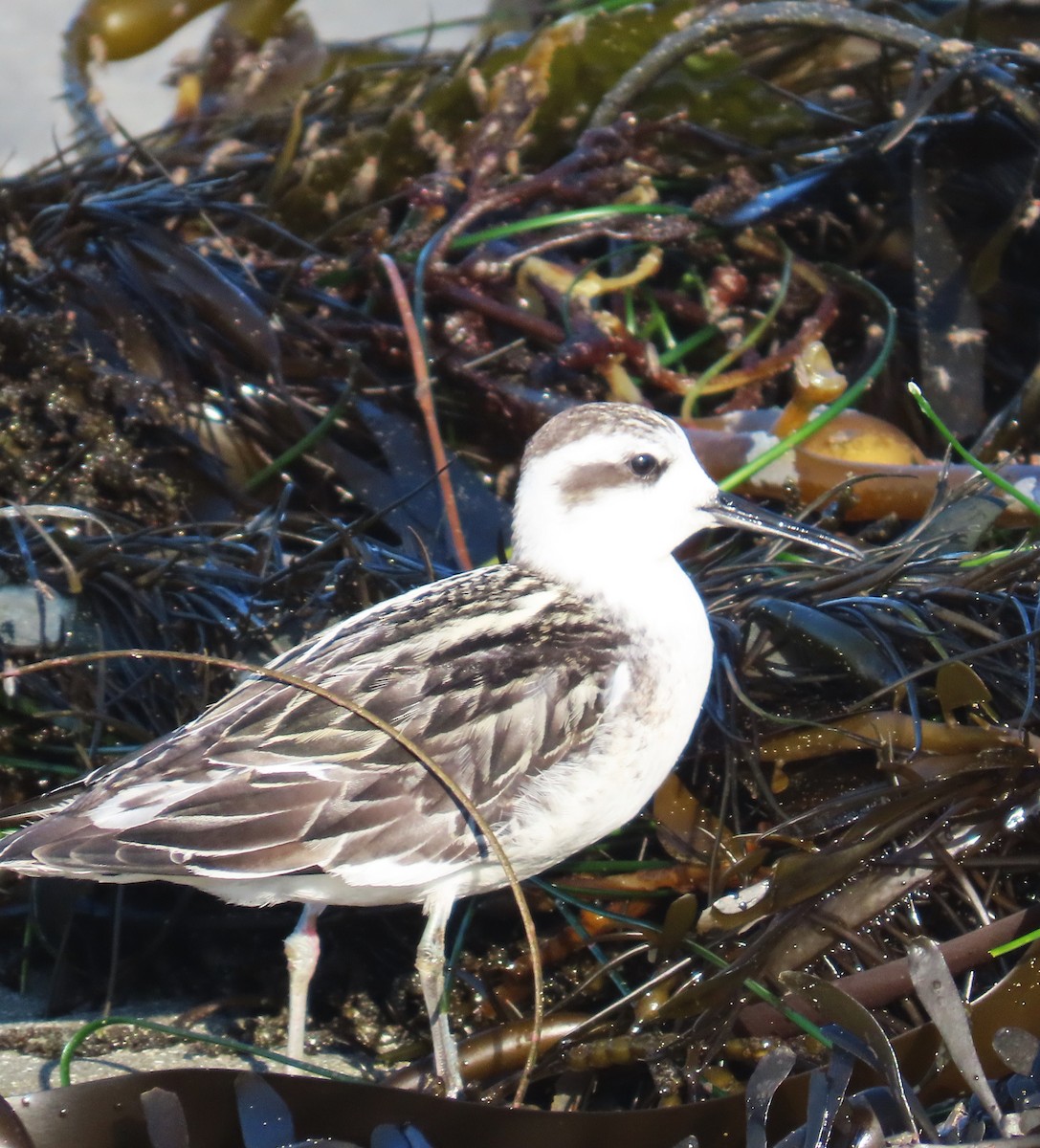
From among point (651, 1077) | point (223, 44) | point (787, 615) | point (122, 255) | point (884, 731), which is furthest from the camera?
point (223, 44)

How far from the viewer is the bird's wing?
6.47 ft

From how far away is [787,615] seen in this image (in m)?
2.39

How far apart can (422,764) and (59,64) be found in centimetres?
391

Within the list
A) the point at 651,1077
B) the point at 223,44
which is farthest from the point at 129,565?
the point at 223,44

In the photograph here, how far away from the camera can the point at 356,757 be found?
6.75 feet

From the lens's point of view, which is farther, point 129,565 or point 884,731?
point 129,565

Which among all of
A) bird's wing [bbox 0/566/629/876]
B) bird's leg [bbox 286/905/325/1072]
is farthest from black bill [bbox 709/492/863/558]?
bird's leg [bbox 286/905/325/1072]

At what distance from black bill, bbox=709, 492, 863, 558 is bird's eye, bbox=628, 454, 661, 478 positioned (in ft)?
0.44

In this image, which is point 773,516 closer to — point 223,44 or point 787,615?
point 787,615

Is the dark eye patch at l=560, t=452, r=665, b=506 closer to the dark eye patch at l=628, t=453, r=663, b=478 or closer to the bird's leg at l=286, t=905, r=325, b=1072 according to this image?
the dark eye patch at l=628, t=453, r=663, b=478

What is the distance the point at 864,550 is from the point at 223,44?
317 centimetres

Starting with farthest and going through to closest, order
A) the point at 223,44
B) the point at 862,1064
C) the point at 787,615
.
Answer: the point at 223,44 → the point at 787,615 → the point at 862,1064

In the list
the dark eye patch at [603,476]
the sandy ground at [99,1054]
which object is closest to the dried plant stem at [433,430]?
the dark eye patch at [603,476]

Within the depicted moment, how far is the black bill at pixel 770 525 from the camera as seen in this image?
243 cm
